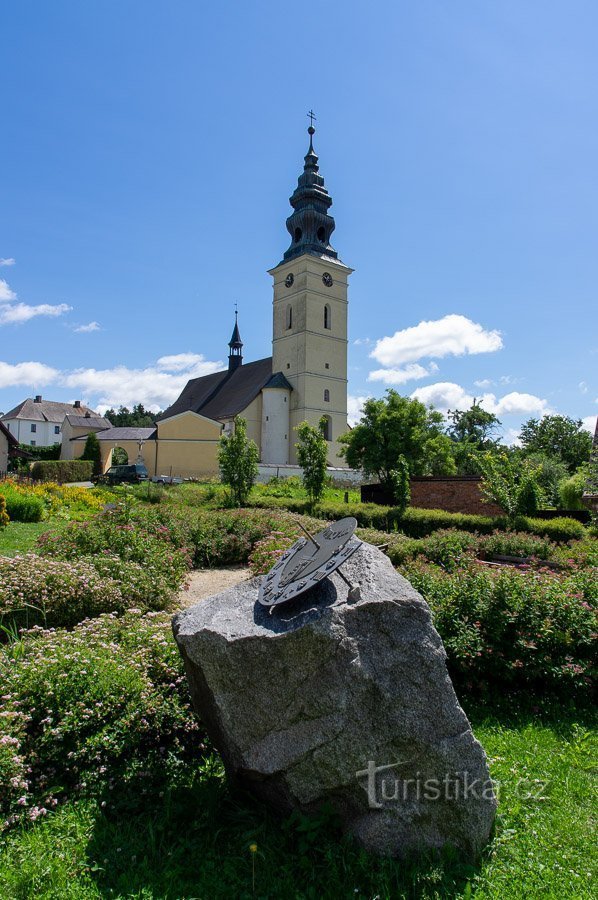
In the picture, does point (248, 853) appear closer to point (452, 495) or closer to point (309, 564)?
point (309, 564)

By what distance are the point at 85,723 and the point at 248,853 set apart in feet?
4.56

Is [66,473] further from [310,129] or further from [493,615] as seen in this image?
[310,129]

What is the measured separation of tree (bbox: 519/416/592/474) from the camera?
45081 millimetres

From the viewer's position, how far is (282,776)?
121 inches

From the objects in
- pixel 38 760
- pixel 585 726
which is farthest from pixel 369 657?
pixel 585 726

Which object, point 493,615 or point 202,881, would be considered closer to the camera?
point 202,881

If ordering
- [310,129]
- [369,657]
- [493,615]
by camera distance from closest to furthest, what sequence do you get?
[369,657]
[493,615]
[310,129]

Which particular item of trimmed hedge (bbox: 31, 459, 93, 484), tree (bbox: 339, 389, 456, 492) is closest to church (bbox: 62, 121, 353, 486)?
trimmed hedge (bbox: 31, 459, 93, 484)

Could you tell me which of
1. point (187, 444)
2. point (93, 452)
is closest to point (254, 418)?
point (187, 444)

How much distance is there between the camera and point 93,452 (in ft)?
148

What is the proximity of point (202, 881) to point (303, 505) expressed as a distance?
16.4 meters

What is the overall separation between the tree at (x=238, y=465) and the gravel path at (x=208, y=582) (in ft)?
35.8

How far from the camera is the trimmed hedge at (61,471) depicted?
32844mm

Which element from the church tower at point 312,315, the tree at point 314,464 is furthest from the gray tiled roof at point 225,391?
the tree at point 314,464
